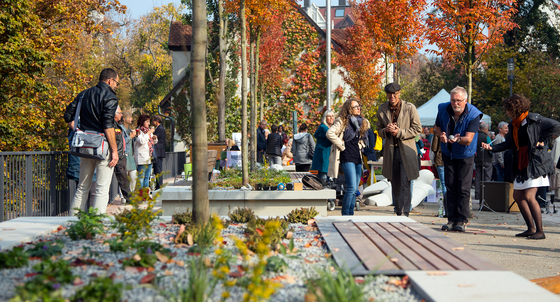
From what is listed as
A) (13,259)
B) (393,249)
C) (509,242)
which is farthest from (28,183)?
(509,242)

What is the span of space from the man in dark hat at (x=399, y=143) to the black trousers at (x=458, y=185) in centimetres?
44

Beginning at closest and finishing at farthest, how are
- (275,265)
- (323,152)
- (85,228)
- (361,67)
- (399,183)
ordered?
(275,265)
(85,228)
(399,183)
(323,152)
(361,67)

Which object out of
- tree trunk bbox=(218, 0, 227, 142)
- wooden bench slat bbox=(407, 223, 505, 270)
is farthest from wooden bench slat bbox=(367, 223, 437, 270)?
tree trunk bbox=(218, 0, 227, 142)

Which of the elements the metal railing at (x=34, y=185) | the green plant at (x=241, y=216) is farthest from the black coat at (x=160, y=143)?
the green plant at (x=241, y=216)

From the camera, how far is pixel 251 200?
779cm

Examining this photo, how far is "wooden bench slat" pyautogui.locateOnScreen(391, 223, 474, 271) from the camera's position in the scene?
139 inches

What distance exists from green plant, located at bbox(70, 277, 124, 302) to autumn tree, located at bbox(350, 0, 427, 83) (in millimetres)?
18407

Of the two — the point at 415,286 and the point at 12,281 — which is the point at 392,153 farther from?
the point at 12,281

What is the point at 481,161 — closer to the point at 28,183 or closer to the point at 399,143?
the point at 399,143

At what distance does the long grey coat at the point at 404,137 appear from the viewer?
23.0ft

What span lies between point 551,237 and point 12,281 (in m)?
6.72

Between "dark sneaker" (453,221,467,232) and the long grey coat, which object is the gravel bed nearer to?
the long grey coat

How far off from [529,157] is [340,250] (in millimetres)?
4064

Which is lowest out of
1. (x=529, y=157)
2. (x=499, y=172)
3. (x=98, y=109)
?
(x=499, y=172)
